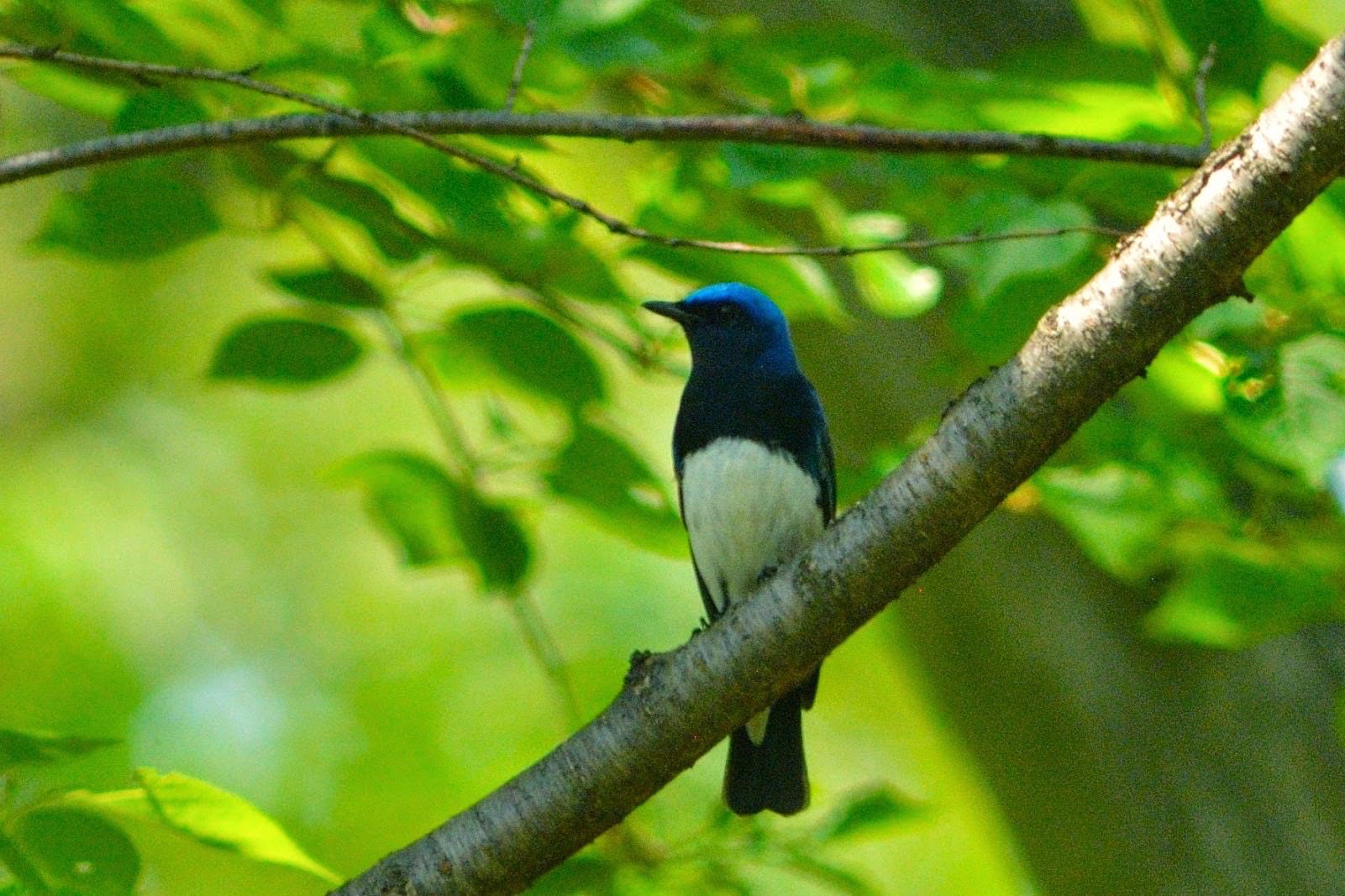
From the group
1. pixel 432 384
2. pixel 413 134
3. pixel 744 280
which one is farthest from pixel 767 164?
pixel 432 384

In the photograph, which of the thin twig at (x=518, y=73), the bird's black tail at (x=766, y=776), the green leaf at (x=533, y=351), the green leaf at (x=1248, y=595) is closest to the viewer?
the thin twig at (x=518, y=73)

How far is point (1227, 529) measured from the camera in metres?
3.49

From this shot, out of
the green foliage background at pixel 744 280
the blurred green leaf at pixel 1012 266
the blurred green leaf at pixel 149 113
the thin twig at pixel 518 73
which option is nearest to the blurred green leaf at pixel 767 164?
the green foliage background at pixel 744 280

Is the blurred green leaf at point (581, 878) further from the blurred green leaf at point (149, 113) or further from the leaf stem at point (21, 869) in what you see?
the blurred green leaf at point (149, 113)

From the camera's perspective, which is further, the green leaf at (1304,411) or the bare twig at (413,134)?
the green leaf at (1304,411)

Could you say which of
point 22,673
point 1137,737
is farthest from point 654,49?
point 22,673

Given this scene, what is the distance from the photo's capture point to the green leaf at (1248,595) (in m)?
3.45

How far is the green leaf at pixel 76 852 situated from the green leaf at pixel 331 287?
1.66m

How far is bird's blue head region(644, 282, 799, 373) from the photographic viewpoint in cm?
512

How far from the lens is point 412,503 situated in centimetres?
387

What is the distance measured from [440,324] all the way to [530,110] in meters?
0.67

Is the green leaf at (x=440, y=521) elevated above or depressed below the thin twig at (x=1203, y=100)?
above

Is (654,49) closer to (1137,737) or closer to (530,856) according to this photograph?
(530,856)

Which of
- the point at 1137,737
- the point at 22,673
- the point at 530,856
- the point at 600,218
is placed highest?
the point at 22,673
